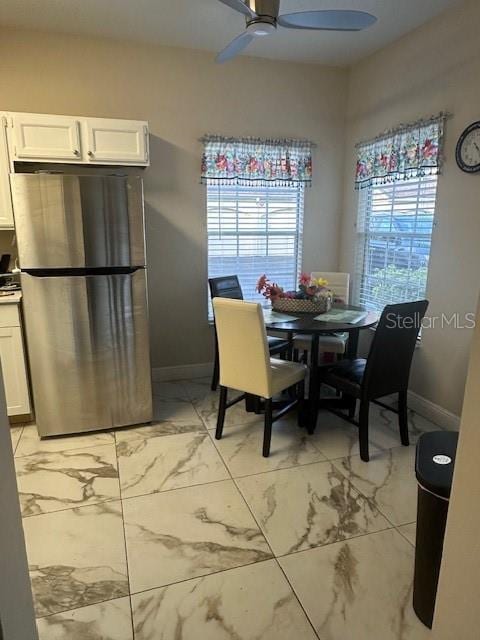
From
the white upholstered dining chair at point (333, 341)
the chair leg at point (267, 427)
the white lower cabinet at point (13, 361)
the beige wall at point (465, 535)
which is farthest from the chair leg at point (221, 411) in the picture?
the beige wall at point (465, 535)

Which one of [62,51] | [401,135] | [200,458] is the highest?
[62,51]

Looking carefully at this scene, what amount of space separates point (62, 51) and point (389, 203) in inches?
109

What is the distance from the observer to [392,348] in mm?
2535

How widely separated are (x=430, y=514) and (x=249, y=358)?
4.30ft

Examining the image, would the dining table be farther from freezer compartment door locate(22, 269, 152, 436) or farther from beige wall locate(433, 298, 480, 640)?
beige wall locate(433, 298, 480, 640)

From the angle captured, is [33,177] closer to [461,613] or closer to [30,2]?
[30,2]

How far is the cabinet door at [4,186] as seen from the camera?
279 centimetres

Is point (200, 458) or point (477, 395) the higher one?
point (477, 395)

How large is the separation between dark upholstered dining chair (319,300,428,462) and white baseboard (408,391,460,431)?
1.37ft

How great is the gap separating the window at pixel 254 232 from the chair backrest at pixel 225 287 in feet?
0.88

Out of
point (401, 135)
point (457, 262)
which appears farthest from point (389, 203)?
point (457, 262)

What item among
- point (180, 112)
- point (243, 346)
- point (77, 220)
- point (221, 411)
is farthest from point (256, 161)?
point (221, 411)

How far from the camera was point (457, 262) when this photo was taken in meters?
2.83

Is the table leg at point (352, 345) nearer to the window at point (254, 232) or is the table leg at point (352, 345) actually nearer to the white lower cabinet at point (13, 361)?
the window at point (254, 232)
